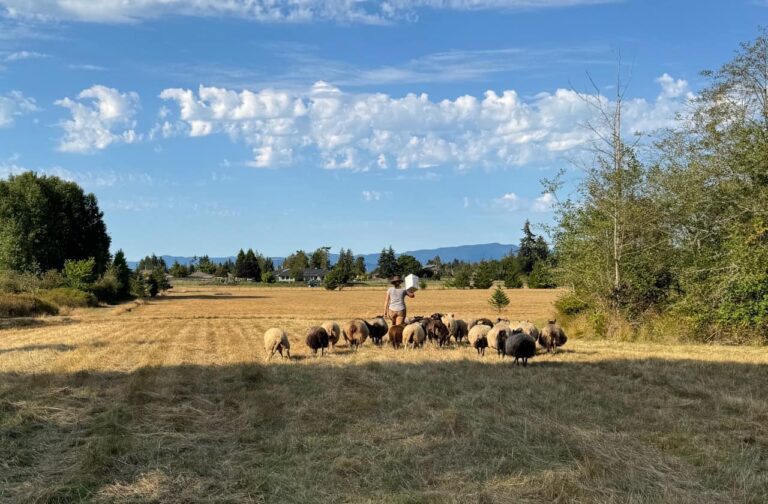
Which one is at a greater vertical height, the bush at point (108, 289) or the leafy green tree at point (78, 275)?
the leafy green tree at point (78, 275)

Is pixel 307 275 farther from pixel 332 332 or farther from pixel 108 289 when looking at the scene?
pixel 332 332

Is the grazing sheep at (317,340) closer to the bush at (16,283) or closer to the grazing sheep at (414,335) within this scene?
the grazing sheep at (414,335)

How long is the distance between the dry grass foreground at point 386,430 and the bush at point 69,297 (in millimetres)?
25382

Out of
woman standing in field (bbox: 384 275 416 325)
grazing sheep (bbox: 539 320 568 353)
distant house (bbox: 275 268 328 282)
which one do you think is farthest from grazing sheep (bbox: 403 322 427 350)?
distant house (bbox: 275 268 328 282)

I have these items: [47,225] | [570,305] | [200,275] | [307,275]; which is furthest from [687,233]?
[200,275]

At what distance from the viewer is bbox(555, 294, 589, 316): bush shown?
72.2ft

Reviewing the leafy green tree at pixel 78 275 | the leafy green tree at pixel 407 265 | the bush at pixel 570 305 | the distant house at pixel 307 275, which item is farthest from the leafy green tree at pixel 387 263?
the bush at pixel 570 305

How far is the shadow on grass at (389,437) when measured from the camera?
543cm

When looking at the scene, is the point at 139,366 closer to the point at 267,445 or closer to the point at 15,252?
the point at 267,445

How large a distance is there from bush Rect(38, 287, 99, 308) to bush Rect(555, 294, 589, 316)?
2903cm

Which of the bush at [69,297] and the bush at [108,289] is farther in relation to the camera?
the bush at [108,289]

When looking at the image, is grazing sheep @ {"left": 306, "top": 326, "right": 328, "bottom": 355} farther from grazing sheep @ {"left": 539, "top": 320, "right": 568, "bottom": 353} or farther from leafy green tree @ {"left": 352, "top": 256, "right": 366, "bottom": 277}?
leafy green tree @ {"left": 352, "top": 256, "right": 366, "bottom": 277}

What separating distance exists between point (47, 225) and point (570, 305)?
163 feet

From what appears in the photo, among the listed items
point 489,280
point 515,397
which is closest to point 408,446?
point 515,397
